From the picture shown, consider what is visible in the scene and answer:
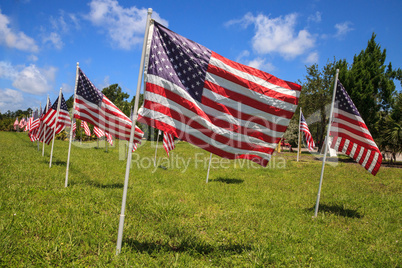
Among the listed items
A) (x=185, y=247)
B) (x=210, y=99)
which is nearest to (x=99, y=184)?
(x=185, y=247)

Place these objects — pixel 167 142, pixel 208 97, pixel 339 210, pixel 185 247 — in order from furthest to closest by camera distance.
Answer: pixel 167 142
pixel 339 210
pixel 185 247
pixel 208 97

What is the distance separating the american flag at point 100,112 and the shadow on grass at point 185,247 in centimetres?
373

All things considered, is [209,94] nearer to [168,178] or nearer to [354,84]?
[168,178]

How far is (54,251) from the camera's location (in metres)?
4.64

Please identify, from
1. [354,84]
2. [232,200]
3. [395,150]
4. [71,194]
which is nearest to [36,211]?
[71,194]

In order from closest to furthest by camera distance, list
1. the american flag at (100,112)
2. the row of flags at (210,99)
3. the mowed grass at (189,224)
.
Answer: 1. the row of flags at (210,99)
2. the mowed grass at (189,224)
3. the american flag at (100,112)

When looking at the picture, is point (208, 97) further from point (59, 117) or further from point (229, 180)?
point (59, 117)

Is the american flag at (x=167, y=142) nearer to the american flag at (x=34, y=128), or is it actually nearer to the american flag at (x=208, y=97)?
the american flag at (x=34, y=128)

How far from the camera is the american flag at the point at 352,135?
7.55 m

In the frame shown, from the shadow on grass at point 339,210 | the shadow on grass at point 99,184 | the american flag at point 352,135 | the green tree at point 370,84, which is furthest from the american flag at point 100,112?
the green tree at point 370,84

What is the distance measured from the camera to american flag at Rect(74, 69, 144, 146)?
8273 millimetres

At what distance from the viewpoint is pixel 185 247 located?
5.41m

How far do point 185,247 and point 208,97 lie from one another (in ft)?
10.4

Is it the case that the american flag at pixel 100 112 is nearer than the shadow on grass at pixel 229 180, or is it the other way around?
the american flag at pixel 100 112
